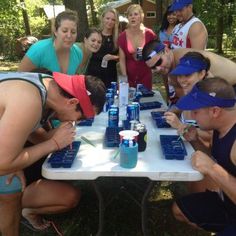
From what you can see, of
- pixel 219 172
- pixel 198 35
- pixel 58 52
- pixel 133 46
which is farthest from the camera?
pixel 133 46

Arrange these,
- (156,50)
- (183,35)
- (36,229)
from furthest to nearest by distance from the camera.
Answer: (183,35) → (156,50) → (36,229)

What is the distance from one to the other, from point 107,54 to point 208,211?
312cm

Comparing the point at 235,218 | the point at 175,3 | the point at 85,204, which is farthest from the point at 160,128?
the point at 175,3

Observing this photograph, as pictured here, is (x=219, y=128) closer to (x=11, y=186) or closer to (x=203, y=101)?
(x=203, y=101)

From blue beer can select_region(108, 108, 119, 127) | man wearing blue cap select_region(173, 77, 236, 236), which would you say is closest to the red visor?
man wearing blue cap select_region(173, 77, 236, 236)

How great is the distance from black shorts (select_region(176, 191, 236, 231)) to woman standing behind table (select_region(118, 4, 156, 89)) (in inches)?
103

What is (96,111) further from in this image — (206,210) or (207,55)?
(207,55)

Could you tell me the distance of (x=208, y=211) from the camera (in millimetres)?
2508

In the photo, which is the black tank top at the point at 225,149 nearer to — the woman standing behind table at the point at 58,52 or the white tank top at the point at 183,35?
the woman standing behind table at the point at 58,52

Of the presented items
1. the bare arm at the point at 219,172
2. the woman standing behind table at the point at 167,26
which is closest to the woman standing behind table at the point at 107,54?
the woman standing behind table at the point at 167,26

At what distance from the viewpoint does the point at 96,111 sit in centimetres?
229

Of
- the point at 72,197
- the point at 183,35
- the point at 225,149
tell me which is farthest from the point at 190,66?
the point at 183,35

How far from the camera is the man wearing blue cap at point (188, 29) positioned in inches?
162

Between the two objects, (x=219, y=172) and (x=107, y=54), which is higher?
(x=107, y=54)
